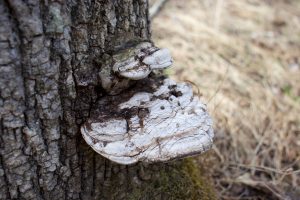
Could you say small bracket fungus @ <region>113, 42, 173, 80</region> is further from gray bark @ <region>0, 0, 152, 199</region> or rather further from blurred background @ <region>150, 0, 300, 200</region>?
blurred background @ <region>150, 0, 300, 200</region>

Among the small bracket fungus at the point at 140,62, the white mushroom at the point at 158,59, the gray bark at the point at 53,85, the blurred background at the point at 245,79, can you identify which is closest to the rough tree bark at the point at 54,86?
the gray bark at the point at 53,85

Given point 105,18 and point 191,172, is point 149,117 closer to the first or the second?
point 105,18

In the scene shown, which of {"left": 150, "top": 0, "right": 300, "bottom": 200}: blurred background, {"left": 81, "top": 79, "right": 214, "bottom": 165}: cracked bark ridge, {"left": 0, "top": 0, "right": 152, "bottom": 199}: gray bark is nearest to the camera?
{"left": 0, "top": 0, "right": 152, "bottom": 199}: gray bark

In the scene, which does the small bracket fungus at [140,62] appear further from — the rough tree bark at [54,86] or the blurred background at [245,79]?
the blurred background at [245,79]

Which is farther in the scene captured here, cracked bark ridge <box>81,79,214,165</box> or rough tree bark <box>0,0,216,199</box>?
cracked bark ridge <box>81,79,214,165</box>

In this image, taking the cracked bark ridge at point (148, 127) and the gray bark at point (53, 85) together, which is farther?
the cracked bark ridge at point (148, 127)

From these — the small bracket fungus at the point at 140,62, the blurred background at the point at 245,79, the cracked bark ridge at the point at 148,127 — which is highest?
the small bracket fungus at the point at 140,62

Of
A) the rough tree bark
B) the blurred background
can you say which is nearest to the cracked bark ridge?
the rough tree bark

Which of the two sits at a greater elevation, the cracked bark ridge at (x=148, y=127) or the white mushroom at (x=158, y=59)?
the white mushroom at (x=158, y=59)
